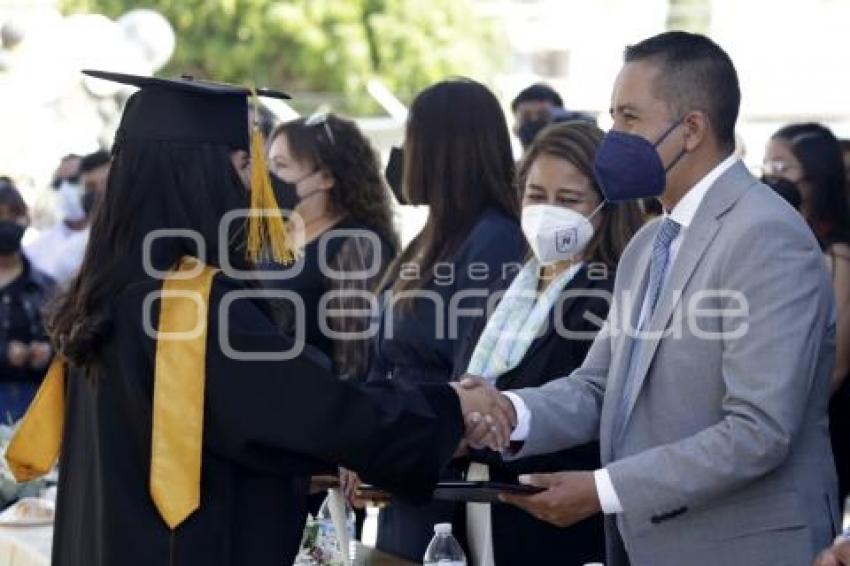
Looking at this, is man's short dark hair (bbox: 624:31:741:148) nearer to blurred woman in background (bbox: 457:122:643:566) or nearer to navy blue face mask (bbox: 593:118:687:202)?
navy blue face mask (bbox: 593:118:687:202)

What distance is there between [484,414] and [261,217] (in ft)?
2.40

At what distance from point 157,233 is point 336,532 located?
102 cm

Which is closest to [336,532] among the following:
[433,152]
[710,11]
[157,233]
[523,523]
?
[523,523]

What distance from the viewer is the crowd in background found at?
461 cm

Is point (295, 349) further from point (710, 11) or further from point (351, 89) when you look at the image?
point (710, 11)

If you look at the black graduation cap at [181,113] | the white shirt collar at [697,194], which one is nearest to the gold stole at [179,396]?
the black graduation cap at [181,113]

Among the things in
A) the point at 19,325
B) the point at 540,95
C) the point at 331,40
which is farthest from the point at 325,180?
the point at 331,40

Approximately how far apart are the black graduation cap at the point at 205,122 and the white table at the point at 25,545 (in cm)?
164

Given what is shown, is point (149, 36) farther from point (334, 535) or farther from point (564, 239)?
point (334, 535)

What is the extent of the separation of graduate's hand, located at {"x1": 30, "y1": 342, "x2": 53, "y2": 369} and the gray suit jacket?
4655 mm

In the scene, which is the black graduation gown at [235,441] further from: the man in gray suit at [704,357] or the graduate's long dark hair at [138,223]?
the man in gray suit at [704,357]

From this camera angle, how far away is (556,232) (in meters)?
4.70

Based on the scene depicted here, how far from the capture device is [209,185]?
3.64 m

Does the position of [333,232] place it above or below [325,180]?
below
